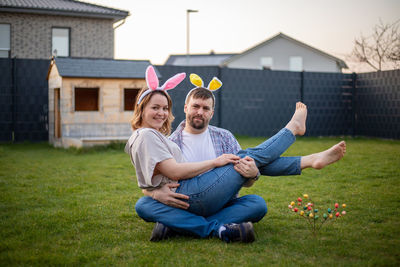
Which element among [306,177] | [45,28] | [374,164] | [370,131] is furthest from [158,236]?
[45,28]

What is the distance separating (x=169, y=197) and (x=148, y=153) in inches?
16.0

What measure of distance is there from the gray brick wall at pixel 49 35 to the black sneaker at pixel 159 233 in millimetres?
15143

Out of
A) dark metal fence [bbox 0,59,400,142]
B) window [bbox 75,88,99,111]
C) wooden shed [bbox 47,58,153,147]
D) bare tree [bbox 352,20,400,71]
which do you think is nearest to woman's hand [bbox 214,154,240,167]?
wooden shed [bbox 47,58,153,147]

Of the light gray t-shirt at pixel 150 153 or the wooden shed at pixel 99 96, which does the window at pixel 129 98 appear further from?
the light gray t-shirt at pixel 150 153

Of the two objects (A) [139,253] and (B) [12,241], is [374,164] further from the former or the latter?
(B) [12,241]

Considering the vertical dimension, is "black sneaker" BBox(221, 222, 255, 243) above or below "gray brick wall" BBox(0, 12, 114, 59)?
below

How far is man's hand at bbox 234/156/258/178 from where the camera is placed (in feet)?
10.5

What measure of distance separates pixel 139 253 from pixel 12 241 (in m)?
1.02

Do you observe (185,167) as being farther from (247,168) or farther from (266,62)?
(266,62)

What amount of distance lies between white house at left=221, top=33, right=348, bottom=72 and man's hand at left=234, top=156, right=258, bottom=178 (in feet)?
93.0

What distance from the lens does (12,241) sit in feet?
10.4

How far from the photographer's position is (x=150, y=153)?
3.12m

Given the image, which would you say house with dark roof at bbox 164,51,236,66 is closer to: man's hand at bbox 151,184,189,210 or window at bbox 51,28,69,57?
window at bbox 51,28,69,57

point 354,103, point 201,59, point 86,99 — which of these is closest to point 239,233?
point 86,99
